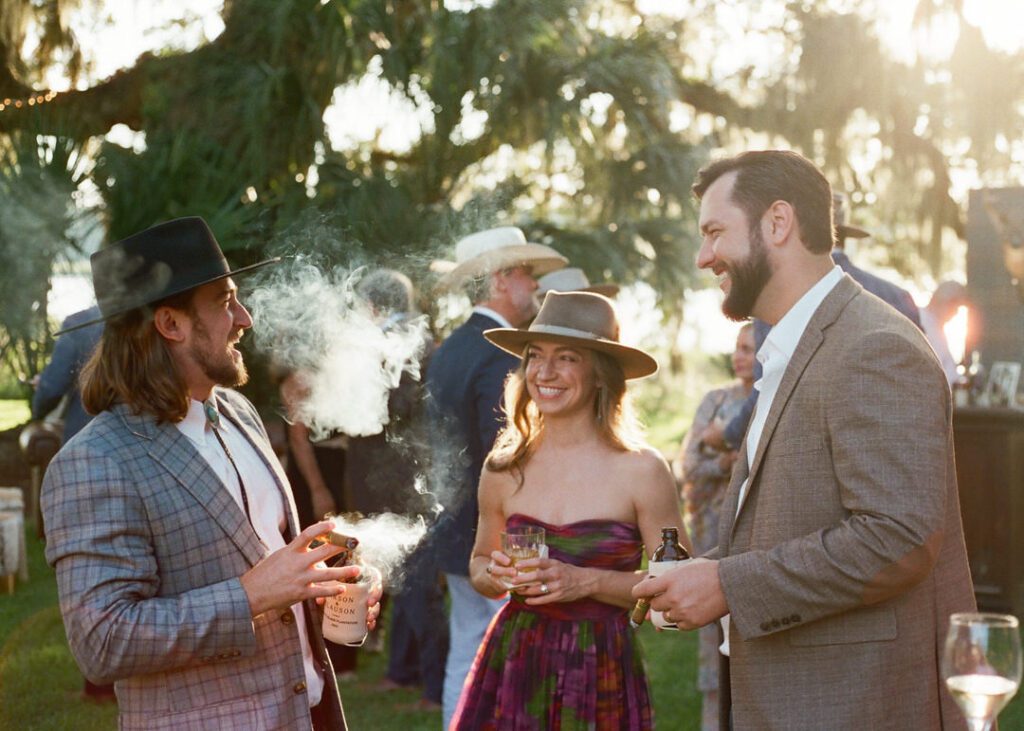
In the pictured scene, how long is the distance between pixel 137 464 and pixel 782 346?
1.44m

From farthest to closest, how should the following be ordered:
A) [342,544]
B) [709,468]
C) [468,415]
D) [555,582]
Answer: [709,468] → [468,415] → [555,582] → [342,544]

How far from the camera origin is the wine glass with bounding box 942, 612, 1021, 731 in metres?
1.79

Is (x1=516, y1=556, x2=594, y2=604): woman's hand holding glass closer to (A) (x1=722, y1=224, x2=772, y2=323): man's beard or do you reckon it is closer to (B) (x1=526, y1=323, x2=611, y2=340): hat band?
(B) (x1=526, y1=323, x2=611, y2=340): hat band

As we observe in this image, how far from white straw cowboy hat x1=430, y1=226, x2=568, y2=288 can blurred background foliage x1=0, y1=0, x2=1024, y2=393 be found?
2932 millimetres

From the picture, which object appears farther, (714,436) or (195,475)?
(714,436)

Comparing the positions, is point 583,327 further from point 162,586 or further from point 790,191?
point 162,586

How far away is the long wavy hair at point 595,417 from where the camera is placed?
383 centimetres

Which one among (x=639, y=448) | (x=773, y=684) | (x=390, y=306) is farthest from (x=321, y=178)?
(x=773, y=684)

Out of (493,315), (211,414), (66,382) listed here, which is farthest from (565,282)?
(211,414)

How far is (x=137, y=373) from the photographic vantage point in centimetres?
267

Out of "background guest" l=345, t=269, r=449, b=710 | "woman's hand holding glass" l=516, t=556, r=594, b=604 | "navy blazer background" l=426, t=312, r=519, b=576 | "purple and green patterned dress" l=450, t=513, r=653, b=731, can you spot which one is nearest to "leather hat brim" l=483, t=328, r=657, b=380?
"purple and green patterned dress" l=450, t=513, r=653, b=731

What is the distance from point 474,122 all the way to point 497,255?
5392 millimetres

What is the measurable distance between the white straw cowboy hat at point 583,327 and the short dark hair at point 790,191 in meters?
1.22

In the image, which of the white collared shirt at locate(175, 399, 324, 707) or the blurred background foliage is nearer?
the white collared shirt at locate(175, 399, 324, 707)
